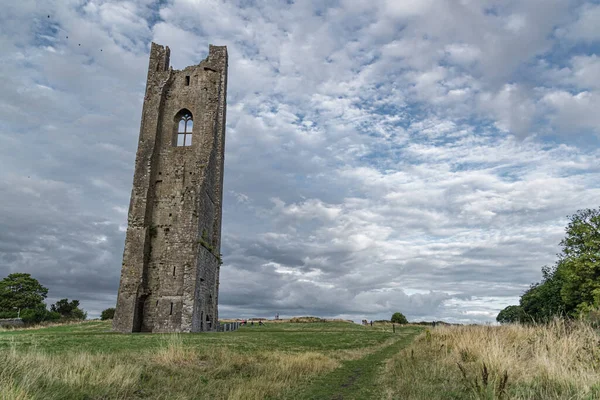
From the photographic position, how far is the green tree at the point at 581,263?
1447 inches

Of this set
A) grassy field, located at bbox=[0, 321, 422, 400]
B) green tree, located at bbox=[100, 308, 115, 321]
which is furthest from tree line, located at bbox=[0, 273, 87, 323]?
grassy field, located at bbox=[0, 321, 422, 400]

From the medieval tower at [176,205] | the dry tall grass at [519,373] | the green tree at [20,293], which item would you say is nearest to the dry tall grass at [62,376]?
the dry tall grass at [519,373]

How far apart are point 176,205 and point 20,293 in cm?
4326

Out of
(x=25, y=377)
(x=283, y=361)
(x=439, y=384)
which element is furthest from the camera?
(x=283, y=361)

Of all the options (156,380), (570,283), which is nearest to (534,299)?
(570,283)

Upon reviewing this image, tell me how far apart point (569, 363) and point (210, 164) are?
107 feet

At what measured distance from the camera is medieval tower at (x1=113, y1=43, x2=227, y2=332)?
3309 cm

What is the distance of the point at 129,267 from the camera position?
3375 cm

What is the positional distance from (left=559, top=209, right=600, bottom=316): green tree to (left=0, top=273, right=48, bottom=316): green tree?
2641 inches

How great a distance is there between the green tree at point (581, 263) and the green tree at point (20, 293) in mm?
67088

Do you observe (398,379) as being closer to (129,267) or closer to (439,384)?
(439,384)

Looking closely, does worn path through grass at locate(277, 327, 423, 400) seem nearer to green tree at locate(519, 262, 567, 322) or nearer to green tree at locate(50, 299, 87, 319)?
green tree at locate(519, 262, 567, 322)

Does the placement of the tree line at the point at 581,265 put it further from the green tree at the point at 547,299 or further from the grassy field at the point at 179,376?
the grassy field at the point at 179,376

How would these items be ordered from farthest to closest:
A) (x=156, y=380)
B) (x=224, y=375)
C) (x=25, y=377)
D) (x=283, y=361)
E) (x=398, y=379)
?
(x=283, y=361) → (x=224, y=375) → (x=398, y=379) → (x=156, y=380) → (x=25, y=377)
